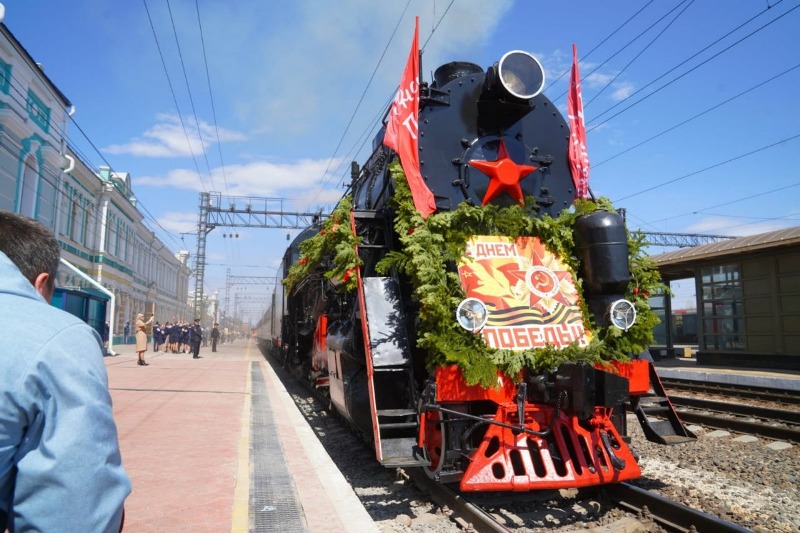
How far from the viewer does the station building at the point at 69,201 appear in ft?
59.6

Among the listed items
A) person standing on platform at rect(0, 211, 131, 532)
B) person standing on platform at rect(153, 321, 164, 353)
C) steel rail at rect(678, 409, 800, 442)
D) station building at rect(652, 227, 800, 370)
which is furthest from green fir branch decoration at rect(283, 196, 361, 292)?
person standing on platform at rect(153, 321, 164, 353)

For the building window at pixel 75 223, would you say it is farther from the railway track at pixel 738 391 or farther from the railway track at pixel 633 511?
the railway track at pixel 633 511

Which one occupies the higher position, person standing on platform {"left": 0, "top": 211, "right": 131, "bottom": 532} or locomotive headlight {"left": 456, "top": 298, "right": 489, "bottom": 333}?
locomotive headlight {"left": 456, "top": 298, "right": 489, "bottom": 333}

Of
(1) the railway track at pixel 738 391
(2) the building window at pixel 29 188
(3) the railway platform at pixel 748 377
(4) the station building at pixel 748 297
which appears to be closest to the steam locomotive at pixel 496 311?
(1) the railway track at pixel 738 391

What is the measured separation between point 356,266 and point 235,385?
7.91m

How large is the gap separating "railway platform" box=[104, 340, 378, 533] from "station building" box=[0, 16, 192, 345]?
10309 mm

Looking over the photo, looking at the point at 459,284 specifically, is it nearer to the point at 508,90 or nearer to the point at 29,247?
the point at 508,90

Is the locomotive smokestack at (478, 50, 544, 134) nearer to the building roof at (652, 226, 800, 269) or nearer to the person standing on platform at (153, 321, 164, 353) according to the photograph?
the building roof at (652, 226, 800, 269)

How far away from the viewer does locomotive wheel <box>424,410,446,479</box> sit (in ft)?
13.5

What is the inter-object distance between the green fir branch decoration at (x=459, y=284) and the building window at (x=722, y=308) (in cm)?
1271

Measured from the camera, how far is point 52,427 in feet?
3.84

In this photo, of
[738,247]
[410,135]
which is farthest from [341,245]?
[738,247]

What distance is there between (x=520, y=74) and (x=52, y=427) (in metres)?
4.97

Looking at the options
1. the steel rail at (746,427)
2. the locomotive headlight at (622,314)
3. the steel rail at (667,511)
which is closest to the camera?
the steel rail at (667,511)
